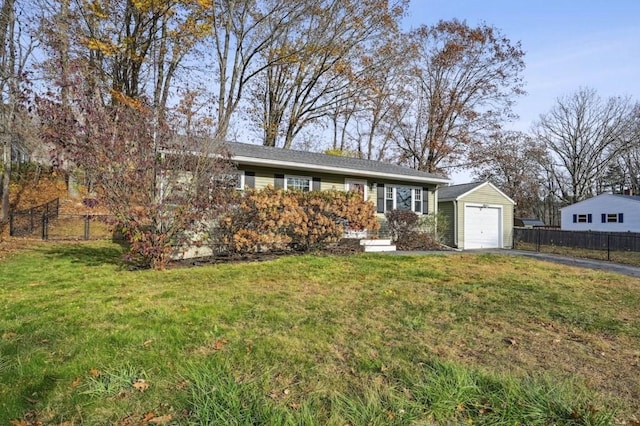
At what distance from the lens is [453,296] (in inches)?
219

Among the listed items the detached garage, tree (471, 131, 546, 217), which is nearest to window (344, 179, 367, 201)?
the detached garage

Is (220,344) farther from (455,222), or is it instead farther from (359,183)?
(455,222)

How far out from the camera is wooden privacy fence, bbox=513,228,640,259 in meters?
15.5

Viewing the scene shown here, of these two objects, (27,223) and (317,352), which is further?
(27,223)

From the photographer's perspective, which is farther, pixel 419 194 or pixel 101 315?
pixel 419 194

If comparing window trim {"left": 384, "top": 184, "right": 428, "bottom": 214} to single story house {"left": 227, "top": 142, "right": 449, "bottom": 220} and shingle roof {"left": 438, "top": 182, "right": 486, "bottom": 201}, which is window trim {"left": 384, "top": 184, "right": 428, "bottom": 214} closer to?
single story house {"left": 227, "top": 142, "right": 449, "bottom": 220}

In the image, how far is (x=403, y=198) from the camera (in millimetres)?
16016

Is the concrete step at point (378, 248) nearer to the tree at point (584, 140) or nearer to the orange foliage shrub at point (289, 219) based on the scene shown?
the orange foliage shrub at point (289, 219)

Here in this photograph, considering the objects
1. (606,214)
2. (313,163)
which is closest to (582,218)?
(606,214)

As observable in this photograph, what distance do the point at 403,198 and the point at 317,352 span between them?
43.5 feet

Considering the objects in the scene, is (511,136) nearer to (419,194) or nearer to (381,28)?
(381,28)

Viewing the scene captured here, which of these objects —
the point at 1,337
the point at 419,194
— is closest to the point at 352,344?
the point at 1,337

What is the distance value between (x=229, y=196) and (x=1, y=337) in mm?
5308

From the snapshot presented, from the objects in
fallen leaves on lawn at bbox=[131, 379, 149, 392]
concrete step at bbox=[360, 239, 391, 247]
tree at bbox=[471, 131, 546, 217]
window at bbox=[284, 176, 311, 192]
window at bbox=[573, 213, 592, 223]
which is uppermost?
tree at bbox=[471, 131, 546, 217]
